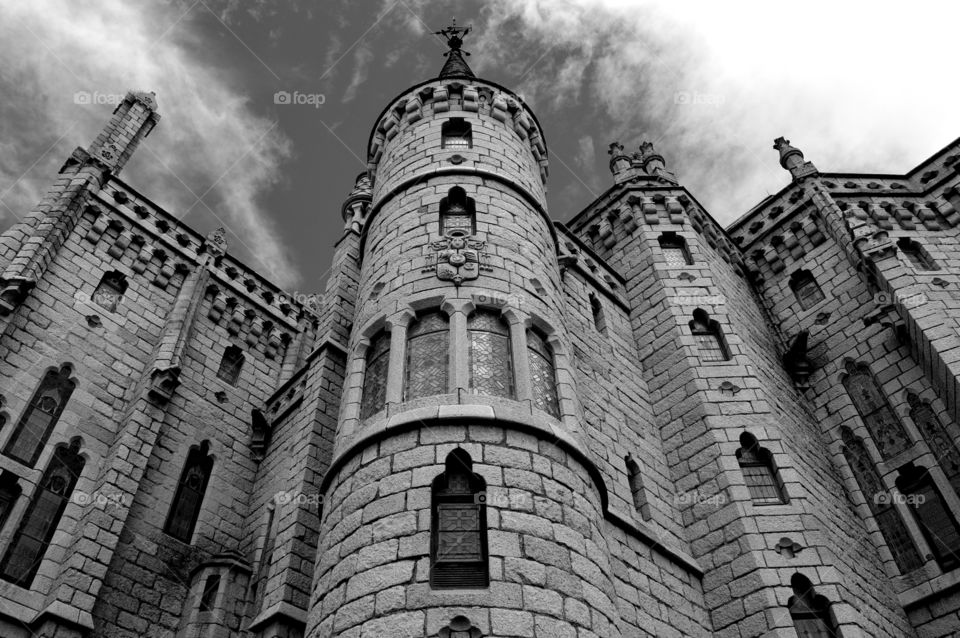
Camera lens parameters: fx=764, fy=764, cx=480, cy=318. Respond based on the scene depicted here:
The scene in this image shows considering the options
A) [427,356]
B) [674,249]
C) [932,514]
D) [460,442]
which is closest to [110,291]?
[427,356]

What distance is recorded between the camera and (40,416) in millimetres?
12555

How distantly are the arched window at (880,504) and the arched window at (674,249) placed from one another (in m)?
4.72

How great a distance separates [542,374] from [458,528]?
2.78 metres

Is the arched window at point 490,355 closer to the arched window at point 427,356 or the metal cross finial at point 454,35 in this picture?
the arched window at point 427,356

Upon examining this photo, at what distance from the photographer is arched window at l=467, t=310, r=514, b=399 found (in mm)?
8891

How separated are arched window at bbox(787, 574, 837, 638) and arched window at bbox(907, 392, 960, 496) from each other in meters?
4.02

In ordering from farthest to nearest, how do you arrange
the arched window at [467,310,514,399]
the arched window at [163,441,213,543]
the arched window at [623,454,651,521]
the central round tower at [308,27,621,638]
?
1. the arched window at [163,441,213,543]
2. the arched window at [623,454,651,521]
3. the arched window at [467,310,514,399]
4. the central round tower at [308,27,621,638]

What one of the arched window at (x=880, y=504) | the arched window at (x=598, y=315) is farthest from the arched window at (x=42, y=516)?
the arched window at (x=880, y=504)

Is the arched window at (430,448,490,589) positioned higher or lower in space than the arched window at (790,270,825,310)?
lower

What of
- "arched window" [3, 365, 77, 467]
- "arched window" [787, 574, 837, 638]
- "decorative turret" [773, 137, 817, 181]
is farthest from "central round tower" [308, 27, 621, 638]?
"decorative turret" [773, 137, 817, 181]

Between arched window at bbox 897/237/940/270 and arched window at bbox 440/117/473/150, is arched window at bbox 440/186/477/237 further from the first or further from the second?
arched window at bbox 897/237/940/270

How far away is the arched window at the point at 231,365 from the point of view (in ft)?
54.5

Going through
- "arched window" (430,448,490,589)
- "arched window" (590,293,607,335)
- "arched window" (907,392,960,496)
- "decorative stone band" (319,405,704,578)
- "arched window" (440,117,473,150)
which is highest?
"arched window" (440,117,473,150)

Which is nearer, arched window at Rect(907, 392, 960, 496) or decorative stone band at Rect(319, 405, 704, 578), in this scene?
decorative stone band at Rect(319, 405, 704, 578)
